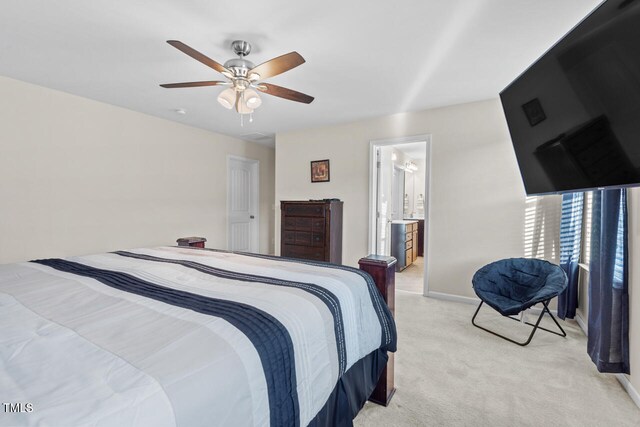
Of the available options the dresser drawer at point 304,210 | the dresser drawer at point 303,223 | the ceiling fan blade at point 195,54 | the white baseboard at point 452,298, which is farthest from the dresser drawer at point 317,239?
the ceiling fan blade at point 195,54

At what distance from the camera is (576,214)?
268cm

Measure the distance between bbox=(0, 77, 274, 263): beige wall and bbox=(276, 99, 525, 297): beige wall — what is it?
2.40m

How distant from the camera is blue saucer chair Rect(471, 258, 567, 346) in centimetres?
238

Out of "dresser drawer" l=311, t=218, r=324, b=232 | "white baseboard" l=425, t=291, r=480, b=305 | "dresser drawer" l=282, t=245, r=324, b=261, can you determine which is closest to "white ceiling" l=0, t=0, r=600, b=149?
"dresser drawer" l=311, t=218, r=324, b=232

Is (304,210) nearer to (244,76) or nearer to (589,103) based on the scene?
(244,76)

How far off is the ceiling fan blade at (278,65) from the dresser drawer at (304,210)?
214 centimetres

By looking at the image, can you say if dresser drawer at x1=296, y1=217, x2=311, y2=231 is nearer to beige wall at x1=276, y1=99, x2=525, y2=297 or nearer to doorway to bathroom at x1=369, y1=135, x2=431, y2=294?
beige wall at x1=276, y1=99, x2=525, y2=297

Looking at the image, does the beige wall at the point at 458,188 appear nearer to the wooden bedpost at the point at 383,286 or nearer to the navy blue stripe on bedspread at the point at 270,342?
the wooden bedpost at the point at 383,286

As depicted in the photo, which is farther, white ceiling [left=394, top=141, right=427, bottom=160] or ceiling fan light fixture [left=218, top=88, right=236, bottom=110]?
white ceiling [left=394, top=141, right=427, bottom=160]

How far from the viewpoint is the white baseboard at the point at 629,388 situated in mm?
1675

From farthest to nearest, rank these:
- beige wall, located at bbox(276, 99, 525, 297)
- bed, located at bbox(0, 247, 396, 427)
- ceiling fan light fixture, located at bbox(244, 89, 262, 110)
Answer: beige wall, located at bbox(276, 99, 525, 297), ceiling fan light fixture, located at bbox(244, 89, 262, 110), bed, located at bbox(0, 247, 396, 427)

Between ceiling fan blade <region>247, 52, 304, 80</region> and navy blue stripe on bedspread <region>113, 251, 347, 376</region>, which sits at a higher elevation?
ceiling fan blade <region>247, 52, 304, 80</region>

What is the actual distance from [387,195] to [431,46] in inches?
106

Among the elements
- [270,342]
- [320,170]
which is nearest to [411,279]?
[320,170]
